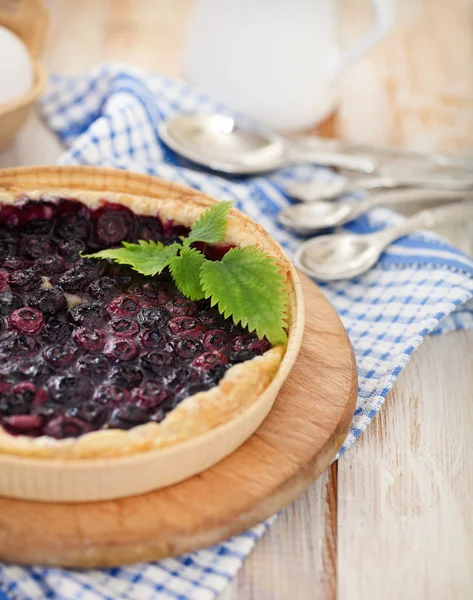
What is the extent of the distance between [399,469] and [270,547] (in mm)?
451

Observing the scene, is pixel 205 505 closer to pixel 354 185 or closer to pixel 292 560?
pixel 292 560

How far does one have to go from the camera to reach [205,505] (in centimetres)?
172

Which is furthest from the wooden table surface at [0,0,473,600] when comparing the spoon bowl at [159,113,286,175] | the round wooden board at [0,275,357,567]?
the spoon bowl at [159,113,286,175]

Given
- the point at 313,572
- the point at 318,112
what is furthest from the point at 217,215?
the point at 318,112

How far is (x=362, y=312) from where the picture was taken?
255 centimetres

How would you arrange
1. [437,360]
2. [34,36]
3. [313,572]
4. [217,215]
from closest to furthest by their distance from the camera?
1. [313,572]
2. [217,215]
3. [437,360]
4. [34,36]

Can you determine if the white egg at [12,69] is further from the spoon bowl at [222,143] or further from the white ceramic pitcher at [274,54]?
the white ceramic pitcher at [274,54]

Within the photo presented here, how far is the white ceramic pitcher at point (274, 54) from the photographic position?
3127mm

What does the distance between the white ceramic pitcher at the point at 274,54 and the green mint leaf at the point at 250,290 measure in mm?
1423

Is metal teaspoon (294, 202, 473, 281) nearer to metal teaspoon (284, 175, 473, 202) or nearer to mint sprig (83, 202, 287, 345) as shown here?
metal teaspoon (284, 175, 473, 202)

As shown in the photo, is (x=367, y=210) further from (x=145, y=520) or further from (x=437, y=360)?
(x=145, y=520)

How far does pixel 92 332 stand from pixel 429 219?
1.49m

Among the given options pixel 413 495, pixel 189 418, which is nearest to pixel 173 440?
pixel 189 418

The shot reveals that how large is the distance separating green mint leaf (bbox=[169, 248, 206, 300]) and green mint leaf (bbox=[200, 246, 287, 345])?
0.05 m
